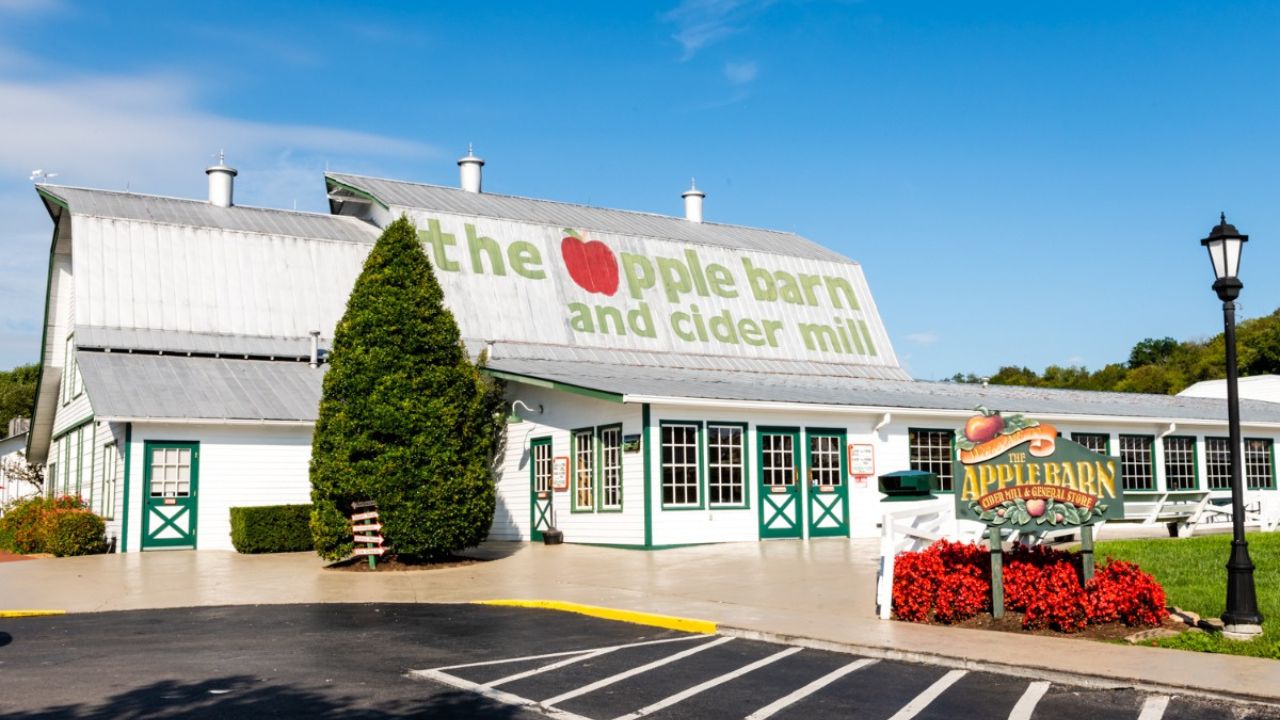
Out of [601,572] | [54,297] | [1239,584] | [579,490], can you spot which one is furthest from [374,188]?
[1239,584]

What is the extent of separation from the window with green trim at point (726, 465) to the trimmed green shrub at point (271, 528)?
778 cm

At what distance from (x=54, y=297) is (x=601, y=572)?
71.4 feet

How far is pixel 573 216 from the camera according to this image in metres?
33.9

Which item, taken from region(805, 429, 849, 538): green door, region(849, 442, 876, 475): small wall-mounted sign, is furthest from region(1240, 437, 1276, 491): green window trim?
region(805, 429, 849, 538): green door

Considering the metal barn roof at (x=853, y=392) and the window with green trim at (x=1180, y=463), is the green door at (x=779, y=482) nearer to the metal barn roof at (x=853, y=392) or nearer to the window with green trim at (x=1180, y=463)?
the metal barn roof at (x=853, y=392)

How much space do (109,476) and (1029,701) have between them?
70.2ft

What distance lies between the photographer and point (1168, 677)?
27.6 feet

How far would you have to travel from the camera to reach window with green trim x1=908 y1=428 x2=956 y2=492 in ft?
81.5

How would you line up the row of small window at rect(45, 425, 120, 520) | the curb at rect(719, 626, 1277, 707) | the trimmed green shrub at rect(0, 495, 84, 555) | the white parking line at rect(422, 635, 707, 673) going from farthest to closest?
1. the row of small window at rect(45, 425, 120, 520)
2. the trimmed green shrub at rect(0, 495, 84, 555)
3. the white parking line at rect(422, 635, 707, 673)
4. the curb at rect(719, 626, 1277, 707)

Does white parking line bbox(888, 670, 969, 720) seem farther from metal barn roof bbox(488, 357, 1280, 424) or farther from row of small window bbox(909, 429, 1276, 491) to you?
row of small window bbox(909, 429, 1276, 491)

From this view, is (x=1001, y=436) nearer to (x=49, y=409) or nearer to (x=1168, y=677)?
(x=1168, y=677)

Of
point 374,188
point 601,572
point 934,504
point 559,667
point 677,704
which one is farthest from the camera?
point 374,188

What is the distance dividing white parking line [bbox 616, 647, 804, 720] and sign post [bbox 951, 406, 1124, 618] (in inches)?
95.1

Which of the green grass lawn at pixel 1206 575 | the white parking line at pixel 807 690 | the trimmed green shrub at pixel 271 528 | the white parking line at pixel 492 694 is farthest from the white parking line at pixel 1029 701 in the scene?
the trimmed green shrub at pixel 271 528
